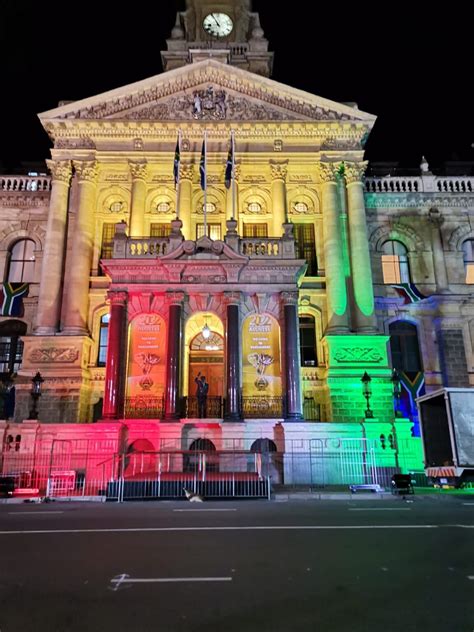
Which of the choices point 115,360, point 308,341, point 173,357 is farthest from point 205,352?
point 308,341

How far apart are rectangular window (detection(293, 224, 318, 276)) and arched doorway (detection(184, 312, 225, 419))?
6982 mm

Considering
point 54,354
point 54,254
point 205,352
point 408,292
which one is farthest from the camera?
point 408,292

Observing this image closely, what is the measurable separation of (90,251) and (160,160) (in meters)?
7.28

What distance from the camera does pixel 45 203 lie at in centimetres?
3409

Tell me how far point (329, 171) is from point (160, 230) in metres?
11.0

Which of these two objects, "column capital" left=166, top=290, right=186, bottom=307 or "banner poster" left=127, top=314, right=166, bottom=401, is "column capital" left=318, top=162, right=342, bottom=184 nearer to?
"column capital" left=166, top=290, right=186, bottom=307

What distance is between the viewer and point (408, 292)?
3234 cm

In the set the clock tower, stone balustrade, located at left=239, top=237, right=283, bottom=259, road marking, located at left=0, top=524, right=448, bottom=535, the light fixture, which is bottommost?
road marking, located at left=0, top=524, right=448, bottom=535

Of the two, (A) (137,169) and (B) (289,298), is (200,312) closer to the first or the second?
(B) (289,298)

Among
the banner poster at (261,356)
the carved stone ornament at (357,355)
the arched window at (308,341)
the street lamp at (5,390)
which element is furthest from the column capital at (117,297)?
the carved stone ornament at (357,355)

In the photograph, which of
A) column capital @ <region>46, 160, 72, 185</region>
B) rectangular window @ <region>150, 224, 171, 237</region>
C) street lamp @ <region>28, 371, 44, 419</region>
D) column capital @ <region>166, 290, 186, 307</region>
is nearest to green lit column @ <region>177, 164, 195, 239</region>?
rectangular window @ <region>150, 224, 171, 237</region>

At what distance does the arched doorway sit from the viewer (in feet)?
93.8

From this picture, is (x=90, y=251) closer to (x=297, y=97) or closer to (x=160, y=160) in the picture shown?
(x=160, y=160)

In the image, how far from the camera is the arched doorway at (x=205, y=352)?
93.8ft
